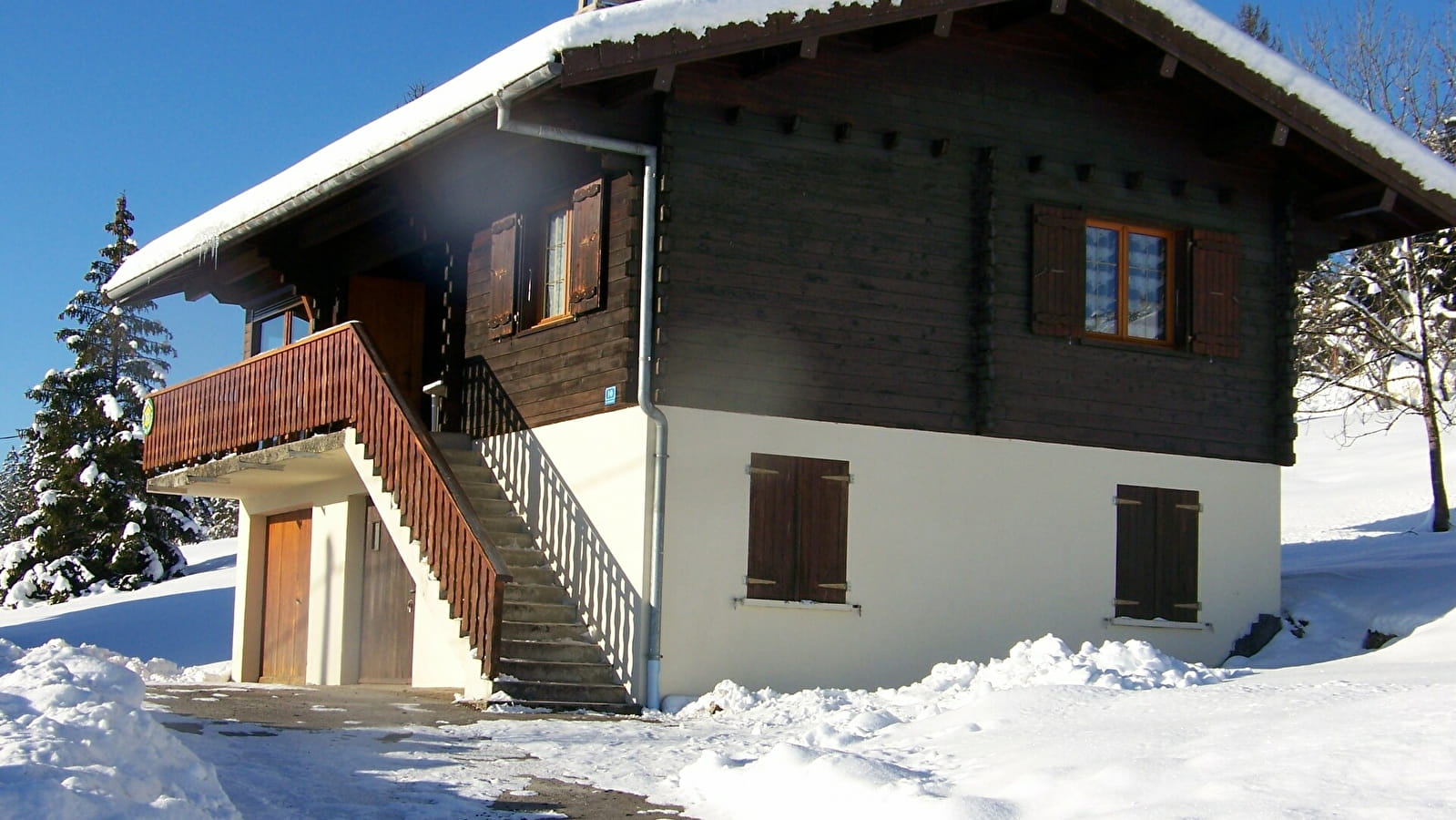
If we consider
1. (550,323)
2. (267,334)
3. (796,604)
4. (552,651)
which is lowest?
(552,651)

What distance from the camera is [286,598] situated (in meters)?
19.2

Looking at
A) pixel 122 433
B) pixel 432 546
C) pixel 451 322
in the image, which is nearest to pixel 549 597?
pixel 432 546

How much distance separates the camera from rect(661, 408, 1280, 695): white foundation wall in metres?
13.1

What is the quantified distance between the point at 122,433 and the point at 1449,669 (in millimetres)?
31471

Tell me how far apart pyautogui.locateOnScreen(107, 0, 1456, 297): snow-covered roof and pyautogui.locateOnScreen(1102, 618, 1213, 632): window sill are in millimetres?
4630

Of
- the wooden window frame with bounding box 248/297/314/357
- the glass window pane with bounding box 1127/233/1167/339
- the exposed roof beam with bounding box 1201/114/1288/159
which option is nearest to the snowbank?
the glass window pane with bounding box 1127/233/1167/339

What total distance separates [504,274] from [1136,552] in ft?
21.1

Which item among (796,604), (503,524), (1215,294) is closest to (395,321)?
(503,524)

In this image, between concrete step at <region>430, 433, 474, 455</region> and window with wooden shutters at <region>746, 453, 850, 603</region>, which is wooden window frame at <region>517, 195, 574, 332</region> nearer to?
concrete step at <region>430, 433, 474, 455</region>

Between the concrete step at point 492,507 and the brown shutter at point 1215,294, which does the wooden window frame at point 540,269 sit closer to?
the concrete step at point 492,507

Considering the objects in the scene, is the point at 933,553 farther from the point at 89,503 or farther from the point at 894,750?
the point at 89,503

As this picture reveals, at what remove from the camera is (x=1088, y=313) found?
1519 centimetres

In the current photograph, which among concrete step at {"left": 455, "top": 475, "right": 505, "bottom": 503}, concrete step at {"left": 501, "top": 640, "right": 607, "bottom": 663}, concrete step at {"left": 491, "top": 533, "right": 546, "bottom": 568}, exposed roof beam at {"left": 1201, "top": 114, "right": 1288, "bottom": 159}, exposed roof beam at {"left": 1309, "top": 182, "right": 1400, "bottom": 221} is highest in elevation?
exposed roof beam at {"left": 1201, "top": 114, "right": 1288, "bottom": 159}

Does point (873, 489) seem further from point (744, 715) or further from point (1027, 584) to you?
point (744, 715)
